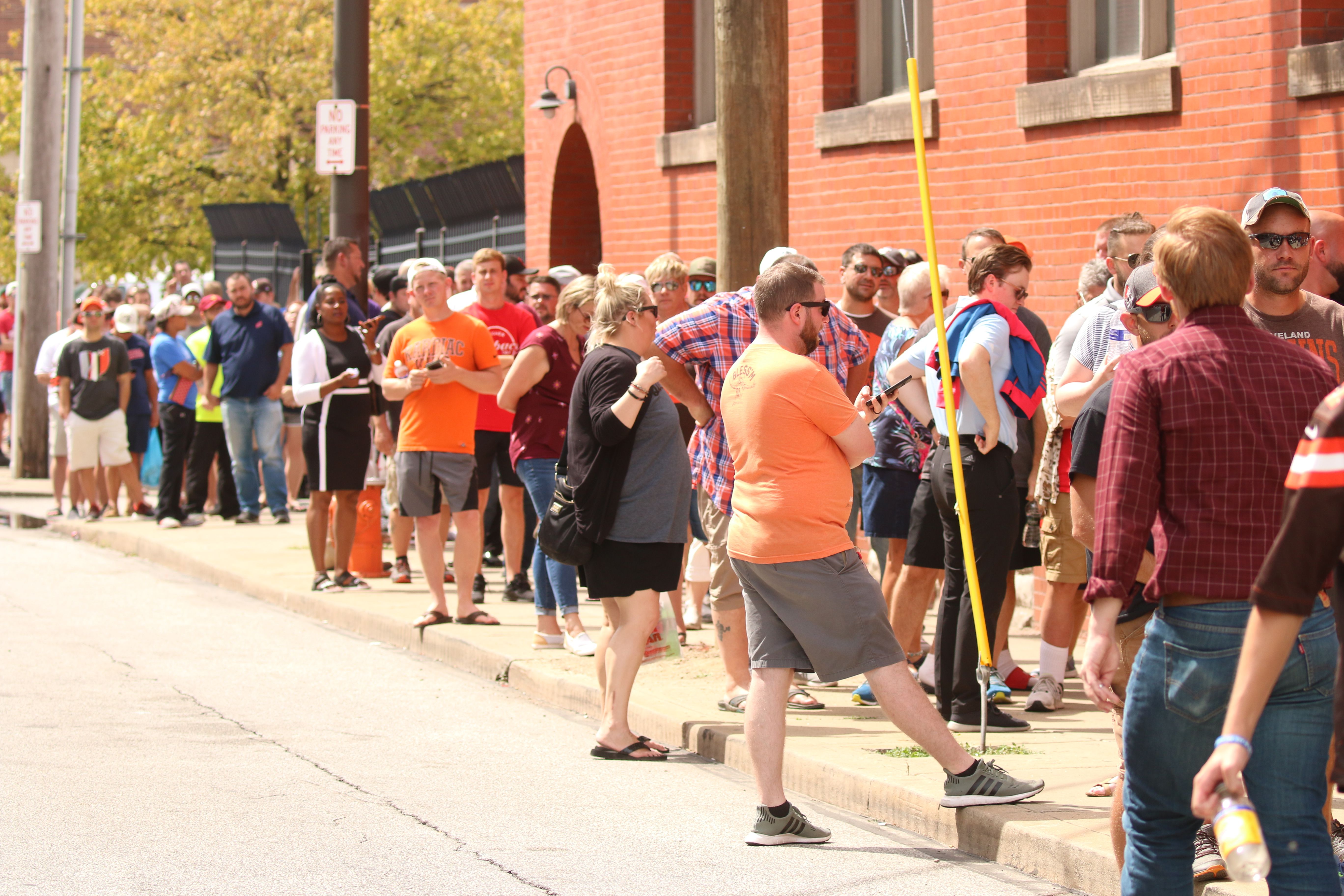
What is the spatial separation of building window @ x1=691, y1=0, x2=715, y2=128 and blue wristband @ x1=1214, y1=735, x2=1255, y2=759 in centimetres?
1055

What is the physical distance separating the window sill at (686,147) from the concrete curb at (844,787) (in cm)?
454

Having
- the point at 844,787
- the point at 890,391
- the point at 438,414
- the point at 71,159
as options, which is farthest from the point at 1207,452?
the point at 71,159

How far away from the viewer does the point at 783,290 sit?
5703 mm

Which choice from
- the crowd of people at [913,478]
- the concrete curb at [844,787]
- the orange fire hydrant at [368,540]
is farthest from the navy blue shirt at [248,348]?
the concrete curb at [844,787]

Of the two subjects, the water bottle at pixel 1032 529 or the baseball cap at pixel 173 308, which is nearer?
the water bottle at pixel 1032 529

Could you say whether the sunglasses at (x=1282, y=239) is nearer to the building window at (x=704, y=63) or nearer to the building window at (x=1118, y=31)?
the building window at (x=1118, y=31)

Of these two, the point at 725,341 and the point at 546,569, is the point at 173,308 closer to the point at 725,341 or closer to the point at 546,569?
the point at 546,569

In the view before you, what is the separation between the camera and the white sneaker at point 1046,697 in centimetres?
739

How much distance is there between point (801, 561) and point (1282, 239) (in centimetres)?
183

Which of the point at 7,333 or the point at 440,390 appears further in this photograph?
the point at 7,333

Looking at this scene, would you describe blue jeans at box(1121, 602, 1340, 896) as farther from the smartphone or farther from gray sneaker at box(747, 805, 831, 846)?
the smartphone

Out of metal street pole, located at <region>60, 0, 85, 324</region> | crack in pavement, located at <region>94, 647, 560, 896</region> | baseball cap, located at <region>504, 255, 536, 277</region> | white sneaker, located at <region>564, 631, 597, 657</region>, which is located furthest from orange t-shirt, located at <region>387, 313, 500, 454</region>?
metal street pole, located at <region>60, 0, 85, 324</region>

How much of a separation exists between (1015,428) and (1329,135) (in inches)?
97.3

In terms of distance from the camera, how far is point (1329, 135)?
314 inches
